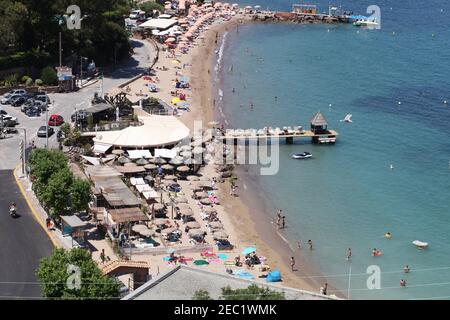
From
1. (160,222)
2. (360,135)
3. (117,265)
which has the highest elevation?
(117,265)

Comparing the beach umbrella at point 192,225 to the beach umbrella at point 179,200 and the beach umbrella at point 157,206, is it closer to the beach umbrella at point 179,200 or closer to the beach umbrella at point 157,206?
the beach umbrella at point 157,206

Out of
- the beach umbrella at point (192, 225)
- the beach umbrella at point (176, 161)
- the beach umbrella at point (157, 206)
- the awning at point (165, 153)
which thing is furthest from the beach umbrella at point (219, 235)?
the awning at point (165, 153)

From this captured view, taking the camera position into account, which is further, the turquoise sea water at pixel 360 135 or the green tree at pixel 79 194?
the turquoise sea water at pixel 360 135

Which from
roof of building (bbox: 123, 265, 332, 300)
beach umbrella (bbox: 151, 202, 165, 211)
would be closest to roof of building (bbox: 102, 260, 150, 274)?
roof of building (bbox: 123, 265, 332, 300)

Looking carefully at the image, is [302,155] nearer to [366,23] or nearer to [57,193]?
[57,193]

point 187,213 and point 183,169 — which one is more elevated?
point 183,169

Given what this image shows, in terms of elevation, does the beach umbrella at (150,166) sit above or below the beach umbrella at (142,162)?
below

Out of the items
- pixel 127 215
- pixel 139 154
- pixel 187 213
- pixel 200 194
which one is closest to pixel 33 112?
pixel 139 154
